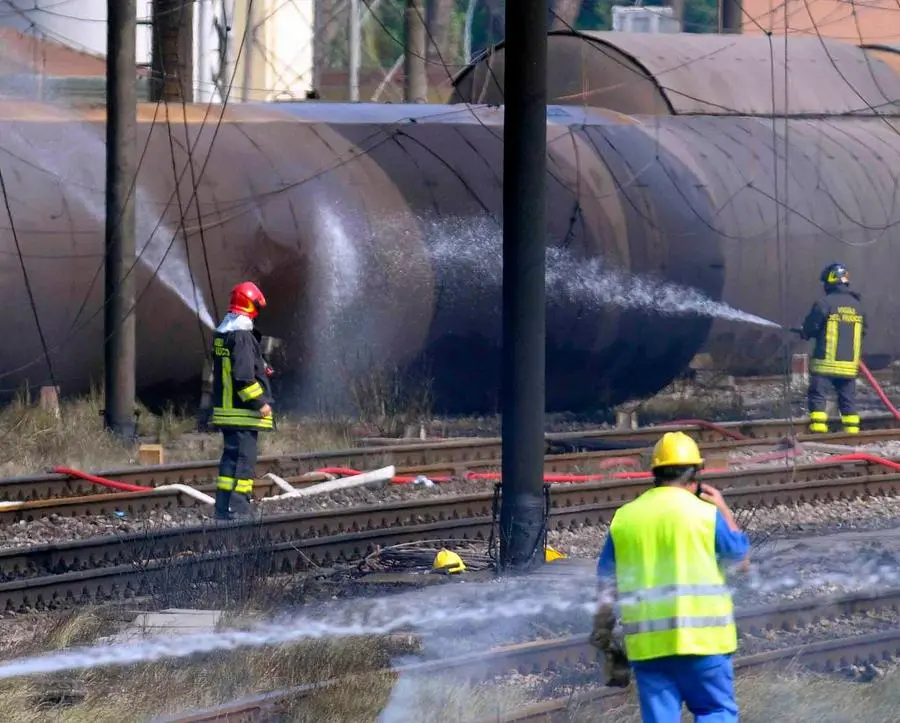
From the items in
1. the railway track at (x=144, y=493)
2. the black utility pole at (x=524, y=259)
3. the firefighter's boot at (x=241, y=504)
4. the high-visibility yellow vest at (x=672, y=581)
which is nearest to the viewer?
the high-visibility yellow vest at (x=672, y=581)

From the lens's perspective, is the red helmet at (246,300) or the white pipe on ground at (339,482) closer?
the red helmet at (246,300)

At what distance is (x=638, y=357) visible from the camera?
18.3 m

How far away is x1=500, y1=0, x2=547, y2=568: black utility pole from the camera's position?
911cm

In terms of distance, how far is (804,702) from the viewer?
21.7 ft

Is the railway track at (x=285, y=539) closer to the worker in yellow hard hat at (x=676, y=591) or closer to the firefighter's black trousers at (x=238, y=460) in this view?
the firefighter's black trousers at (x=238, y=460)

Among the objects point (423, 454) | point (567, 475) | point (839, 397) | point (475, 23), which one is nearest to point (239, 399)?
point (567, 475)

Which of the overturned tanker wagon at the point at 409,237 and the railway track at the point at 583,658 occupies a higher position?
the overturned tanker wagon at the point at 409,237

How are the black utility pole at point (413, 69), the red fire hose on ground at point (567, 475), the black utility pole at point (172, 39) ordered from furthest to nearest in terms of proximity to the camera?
the black utility pole at point (413, 69), the black utility pole at point (172, 39), the red fire hose on ground at point (567, 475)

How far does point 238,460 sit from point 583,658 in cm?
394

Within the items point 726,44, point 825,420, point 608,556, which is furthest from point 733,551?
point 726,44

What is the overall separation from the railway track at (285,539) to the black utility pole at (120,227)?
167 inches

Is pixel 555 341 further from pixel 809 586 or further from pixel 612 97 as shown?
pixel 809 586

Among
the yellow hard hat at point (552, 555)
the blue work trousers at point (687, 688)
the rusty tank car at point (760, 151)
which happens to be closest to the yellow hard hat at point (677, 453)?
the blue work trousers at point (687, 688)

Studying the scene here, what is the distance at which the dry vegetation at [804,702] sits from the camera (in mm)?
6410
